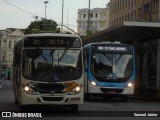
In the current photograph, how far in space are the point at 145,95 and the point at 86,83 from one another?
11.0 metres

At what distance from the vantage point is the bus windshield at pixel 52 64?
18703 mm

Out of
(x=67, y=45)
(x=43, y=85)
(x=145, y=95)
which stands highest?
(x=67, y=45)

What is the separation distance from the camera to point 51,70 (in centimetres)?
1884

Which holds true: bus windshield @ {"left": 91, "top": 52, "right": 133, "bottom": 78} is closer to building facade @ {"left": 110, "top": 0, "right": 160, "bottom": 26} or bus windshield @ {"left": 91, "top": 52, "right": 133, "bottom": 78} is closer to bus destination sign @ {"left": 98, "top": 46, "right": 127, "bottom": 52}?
bus destination sign @ {"left": 98, "top": 46, "right": 127, "bottom": 52}

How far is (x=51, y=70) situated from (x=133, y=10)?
223ft

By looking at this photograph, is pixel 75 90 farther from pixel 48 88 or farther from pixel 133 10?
pixel 133 10

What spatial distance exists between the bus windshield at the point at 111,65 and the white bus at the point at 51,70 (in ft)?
33.6

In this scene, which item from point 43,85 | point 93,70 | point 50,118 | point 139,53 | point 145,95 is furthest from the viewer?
point 139,53

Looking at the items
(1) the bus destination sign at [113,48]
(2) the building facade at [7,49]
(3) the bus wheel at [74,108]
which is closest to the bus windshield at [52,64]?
(3) the bus wheel at [74,108]

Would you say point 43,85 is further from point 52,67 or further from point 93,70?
point 93,70

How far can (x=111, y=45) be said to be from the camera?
98.7ft

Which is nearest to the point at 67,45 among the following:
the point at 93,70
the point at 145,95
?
the point at 93,70

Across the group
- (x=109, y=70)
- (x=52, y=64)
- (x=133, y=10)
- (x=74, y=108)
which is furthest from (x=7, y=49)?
(x=52, y=64)

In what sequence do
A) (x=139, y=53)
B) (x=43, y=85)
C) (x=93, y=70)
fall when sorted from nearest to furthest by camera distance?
(x=43, y=85), (x=93, y=70), (x=139, y=53)
